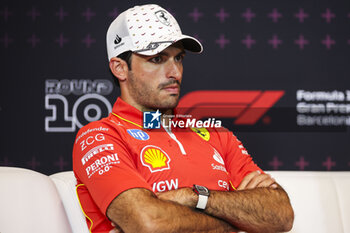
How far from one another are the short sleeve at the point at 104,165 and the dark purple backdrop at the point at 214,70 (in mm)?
1077

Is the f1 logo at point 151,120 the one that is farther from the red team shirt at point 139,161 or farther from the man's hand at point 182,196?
the man's hand at point 182,196

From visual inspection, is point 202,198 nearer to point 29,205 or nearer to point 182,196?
point 182,196

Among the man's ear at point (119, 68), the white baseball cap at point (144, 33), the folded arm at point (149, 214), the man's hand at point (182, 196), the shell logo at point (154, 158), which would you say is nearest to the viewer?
the folded arm at point (149, 214)

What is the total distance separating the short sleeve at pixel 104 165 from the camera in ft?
4.16

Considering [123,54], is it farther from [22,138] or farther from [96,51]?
[22,138]

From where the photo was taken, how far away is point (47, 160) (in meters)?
2.51

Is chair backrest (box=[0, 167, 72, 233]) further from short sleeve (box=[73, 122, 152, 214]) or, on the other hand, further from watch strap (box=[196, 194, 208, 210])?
watch strap (box=[196, 194, 208, 210])

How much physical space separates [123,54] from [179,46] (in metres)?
0.23

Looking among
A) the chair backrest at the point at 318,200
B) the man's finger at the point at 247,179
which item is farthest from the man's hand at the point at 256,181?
the chair backrest at the point at 318,200

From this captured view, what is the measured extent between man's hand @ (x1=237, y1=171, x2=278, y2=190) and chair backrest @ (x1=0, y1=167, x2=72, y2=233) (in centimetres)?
65

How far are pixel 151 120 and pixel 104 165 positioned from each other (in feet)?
1.18

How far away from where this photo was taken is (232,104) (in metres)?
2.50

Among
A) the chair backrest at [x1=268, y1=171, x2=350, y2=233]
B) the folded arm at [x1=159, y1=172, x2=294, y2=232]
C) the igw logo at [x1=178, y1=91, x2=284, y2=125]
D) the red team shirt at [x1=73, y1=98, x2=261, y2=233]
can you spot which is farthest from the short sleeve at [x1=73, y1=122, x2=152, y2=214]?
the igw logo at [x1=178, y1=91, x2=284, y2=125]

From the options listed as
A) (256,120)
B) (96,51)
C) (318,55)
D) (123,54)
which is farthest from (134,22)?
(318,55)
